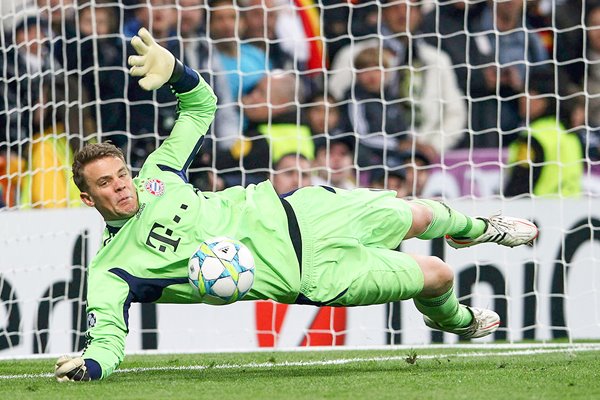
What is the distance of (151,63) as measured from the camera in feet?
19.5

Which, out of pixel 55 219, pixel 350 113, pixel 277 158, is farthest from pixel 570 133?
pixel 55 219

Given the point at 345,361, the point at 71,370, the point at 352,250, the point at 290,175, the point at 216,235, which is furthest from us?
the point at 290,175

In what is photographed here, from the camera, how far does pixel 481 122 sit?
10.3 m

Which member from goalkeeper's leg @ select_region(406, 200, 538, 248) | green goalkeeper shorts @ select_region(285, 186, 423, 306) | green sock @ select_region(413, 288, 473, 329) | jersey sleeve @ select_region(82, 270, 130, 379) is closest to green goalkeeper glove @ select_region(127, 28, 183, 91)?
green goalkeeper shorts @ select_region(285, 186, 423, 306)

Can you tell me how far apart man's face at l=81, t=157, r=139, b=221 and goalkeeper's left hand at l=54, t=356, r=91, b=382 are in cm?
79

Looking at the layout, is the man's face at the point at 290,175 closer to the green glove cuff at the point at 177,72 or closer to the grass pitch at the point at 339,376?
the grass pitch at the point at 339,376

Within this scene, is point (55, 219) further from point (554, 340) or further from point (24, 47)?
point (554, 340)

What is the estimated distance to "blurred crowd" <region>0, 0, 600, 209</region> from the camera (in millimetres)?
9969

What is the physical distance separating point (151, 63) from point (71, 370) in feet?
5.63

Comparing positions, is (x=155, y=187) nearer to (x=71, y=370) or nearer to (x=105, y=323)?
(x=105, y=323)

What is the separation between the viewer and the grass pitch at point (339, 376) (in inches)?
188

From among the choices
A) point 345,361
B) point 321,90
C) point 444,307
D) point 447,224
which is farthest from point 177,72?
point 321,90

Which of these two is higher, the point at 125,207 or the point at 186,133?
the point at 186,133

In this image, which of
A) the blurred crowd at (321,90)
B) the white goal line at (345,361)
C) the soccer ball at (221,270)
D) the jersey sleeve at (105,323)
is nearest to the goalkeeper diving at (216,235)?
the jersey sleeve at (105,323)
